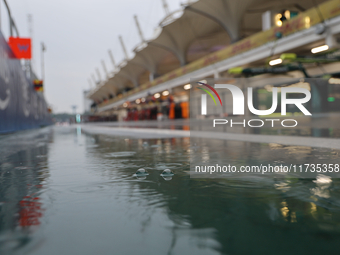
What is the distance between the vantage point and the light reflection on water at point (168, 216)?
5.22ft

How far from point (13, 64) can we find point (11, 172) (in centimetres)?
1163

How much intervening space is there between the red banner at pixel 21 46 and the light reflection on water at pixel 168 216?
52.4 ft

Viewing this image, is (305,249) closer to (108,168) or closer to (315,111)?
(108,168)

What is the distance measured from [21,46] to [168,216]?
1850cm

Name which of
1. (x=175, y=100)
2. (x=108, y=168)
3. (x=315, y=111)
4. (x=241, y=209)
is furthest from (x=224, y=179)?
(x=175, y=100)

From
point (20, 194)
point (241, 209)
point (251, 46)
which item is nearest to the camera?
point (241, 209)

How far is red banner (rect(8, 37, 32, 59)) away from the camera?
56.0ft

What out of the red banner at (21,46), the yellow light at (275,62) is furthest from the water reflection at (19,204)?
the yellow light at (275,62)

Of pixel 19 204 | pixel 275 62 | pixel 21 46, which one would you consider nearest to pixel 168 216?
pixel 19 204

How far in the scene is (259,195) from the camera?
8.46 feet

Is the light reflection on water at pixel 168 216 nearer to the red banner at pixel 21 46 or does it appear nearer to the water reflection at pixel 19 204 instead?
the water reflection at pixel 19 204

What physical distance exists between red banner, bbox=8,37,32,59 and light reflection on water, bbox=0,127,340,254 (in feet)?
52.4

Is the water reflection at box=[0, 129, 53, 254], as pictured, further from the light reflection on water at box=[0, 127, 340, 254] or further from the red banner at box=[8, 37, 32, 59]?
the red banner at box=[8, 37, 32, 59]

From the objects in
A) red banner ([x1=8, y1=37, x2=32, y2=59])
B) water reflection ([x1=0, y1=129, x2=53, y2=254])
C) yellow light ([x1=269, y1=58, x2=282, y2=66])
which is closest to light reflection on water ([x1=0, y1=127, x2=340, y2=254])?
water reflection ([x1=0, y1=129, x2=53, y2=254])
